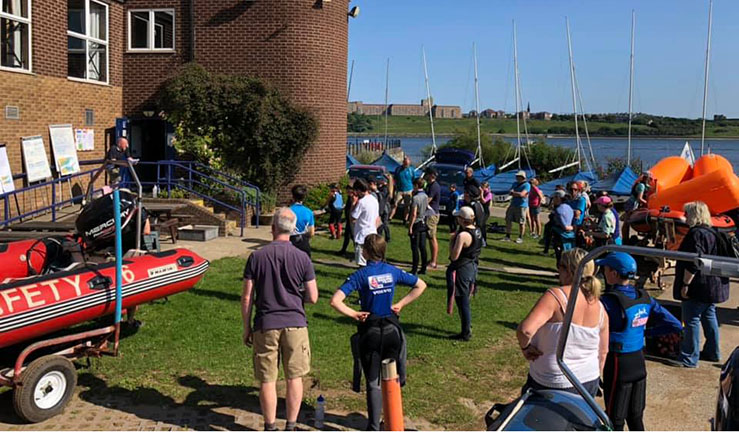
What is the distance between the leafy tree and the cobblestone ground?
12285 mm

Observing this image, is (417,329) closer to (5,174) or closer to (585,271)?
(585,271)

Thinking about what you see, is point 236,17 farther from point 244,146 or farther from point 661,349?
point 661,349

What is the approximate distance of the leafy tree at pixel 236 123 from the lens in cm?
1819

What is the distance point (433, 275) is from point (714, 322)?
17.8 ft

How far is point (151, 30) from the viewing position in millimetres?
19172

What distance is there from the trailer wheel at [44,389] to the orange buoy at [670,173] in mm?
13464

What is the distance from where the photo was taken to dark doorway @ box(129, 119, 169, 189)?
763 inches

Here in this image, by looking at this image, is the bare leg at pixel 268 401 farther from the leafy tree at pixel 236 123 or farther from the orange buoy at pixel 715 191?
the leafy tree at pixel 236 123

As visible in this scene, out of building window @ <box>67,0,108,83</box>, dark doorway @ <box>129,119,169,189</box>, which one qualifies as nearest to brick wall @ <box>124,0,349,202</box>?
dark doorway @ <box>129,119,169,189</box>

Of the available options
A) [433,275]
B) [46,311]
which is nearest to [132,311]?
[46,311]

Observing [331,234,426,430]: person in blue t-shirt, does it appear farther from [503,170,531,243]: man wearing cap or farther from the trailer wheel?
[503,170,531,243]: man wearing cap

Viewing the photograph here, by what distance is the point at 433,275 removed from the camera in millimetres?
12695

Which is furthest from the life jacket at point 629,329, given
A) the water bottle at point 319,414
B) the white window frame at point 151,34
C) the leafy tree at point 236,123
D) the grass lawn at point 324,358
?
the white window frame at point 151,34

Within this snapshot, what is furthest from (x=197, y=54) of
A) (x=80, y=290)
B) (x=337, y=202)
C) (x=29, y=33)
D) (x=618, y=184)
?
(x=618, y=184)
